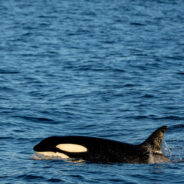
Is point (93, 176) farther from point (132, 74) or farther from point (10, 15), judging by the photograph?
point (10, 15)

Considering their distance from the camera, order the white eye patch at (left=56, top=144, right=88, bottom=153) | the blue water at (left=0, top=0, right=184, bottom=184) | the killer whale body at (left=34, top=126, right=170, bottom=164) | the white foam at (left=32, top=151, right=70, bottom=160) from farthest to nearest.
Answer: the white foam at (left=32, top=151, right=70, bottom=160), the white eye patch at (left=56, top=144, right=88, bottom=153), the killer whale body at (left=34, top=126, right=170, bottom=164), the blue water at (left=0, top=0, right=184, bottom=184)

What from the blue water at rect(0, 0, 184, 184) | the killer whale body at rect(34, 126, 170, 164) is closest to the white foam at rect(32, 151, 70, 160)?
the killer whale body at rect(34, 126, 170, 164)

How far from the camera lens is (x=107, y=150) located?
39.5ft

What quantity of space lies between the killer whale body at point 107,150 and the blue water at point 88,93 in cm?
21

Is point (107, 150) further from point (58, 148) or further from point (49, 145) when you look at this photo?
point (49, 145)

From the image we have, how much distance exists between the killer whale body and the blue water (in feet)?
0.69

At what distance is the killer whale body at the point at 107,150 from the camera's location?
11969 millimetres

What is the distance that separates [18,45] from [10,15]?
1927 cm

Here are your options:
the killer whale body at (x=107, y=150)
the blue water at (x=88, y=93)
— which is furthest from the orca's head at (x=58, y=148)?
the blue water at (x=88, y=93)

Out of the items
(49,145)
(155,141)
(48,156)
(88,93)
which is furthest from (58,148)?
(88,93)

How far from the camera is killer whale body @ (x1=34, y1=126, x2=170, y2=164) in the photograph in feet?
39.3

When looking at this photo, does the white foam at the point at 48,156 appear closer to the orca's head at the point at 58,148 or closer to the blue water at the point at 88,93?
the orca's head at the point at 58,148

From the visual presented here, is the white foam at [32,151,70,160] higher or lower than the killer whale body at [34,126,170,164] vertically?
lower

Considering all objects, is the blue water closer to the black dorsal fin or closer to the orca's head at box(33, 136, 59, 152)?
the orca's head at box(33, 136, 59, 152)
